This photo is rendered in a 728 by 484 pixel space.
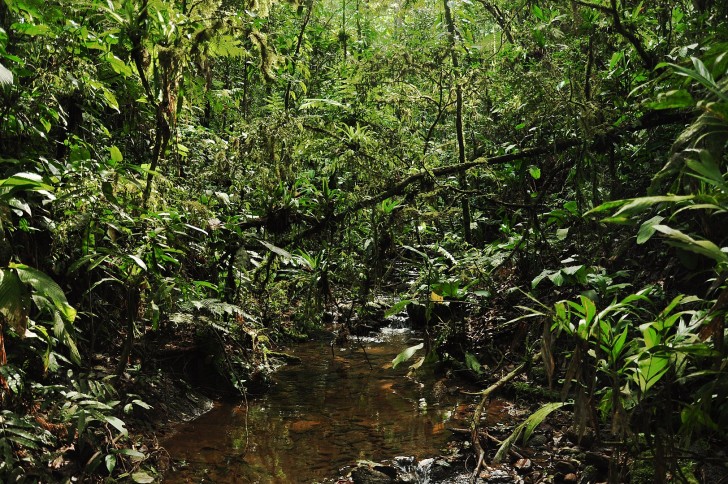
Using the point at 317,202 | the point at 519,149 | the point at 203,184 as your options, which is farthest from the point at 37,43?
the point at 519,149

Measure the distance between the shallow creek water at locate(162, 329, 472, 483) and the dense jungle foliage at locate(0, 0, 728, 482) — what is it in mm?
434

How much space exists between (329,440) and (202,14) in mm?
3577

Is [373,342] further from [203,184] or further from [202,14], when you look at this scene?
[202,14]

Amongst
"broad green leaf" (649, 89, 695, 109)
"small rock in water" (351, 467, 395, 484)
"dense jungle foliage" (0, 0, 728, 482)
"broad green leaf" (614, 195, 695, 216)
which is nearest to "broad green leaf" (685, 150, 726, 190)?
"dense jungle foliage" (0, 0, 728, 482)

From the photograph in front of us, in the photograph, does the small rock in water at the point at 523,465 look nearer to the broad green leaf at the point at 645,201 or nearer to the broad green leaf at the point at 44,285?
the broad green leaf at the point at 645,201

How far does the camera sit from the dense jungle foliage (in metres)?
2.61

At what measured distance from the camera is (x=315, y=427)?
16.4ft

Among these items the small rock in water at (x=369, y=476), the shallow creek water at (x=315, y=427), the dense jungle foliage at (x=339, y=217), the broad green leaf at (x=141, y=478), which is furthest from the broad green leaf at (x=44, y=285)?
the small rock in water at (x=369, y=476)

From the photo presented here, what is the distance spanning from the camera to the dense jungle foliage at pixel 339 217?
261cm

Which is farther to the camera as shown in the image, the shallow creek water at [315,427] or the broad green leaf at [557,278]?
the shallow creek water at [315,427]

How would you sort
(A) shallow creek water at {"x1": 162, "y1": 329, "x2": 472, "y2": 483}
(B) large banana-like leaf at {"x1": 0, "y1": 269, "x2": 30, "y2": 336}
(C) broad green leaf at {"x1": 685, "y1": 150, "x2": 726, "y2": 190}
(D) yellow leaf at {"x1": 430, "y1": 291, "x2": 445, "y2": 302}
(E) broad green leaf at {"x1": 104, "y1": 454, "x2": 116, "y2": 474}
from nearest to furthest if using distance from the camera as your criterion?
1. (C) broad green leaf at {"x1": 685, "y1": 150, "x2": 726, "y2": 190}
2. (B) large banana-like leaf at {"x1": 0, "y1": 269, "x2": 30, "y2": 336}
3. (E) broad green leaf at {"x1": 104, "y1": 454, "x2": 116, "y2": 474}
4. (A) shallow creek water at {"x1": 162, "y1": 329, "x2": 472, "y2": 483}
5. (D) yellow leaf at {"x1": 430, "y1": 291, "x2": 445, "y2": 302}

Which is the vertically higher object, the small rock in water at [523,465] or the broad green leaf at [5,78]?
the broad green leaf at [5,78]

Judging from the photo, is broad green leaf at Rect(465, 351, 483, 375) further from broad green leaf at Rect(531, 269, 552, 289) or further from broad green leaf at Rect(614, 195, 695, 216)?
broad green leaf at Rect(614, 195, 695, 216)

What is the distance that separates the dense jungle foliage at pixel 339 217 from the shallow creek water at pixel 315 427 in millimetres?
434
